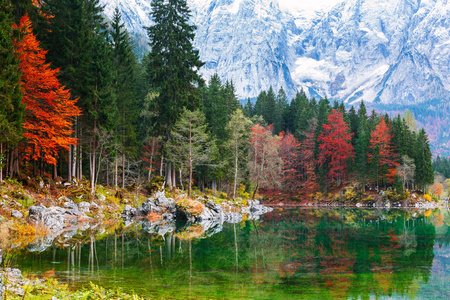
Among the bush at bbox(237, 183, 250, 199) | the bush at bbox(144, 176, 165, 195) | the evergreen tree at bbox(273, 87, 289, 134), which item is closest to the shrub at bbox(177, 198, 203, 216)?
the bush at bbox(144, 176, 165, 195)

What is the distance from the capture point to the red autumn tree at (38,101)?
2319cm

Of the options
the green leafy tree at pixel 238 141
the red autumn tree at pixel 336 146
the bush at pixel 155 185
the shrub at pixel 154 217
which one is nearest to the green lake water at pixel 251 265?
the shrub at pixel 154 217

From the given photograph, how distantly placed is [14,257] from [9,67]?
1223 centimetres

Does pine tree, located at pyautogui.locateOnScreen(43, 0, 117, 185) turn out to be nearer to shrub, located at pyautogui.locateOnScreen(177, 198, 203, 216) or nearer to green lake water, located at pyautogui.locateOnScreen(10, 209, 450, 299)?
shrub, located at pyautogui.locateOnScreen(177, 198, 203, 216)

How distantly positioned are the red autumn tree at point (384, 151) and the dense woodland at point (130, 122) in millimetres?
192

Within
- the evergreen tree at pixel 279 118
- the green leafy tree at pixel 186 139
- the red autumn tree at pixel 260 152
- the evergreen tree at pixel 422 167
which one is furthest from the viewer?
the evergreen tree at pixel 279 118

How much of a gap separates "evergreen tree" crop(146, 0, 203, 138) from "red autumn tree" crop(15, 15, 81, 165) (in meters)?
13.0

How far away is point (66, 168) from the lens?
33.8 meters

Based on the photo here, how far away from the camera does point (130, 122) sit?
1577 inches

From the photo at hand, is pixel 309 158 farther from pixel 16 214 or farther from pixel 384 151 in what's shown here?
pixel 16 214

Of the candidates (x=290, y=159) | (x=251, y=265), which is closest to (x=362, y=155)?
(x=290, y=159)

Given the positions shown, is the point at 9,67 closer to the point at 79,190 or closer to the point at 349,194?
the point at 79,190

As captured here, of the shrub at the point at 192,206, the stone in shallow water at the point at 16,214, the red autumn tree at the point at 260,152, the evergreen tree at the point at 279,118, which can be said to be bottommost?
the shrub at the point at 192,206

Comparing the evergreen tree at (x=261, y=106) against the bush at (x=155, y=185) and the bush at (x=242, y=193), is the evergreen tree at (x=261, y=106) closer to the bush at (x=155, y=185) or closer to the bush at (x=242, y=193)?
the bush at (x=242, y=193)
